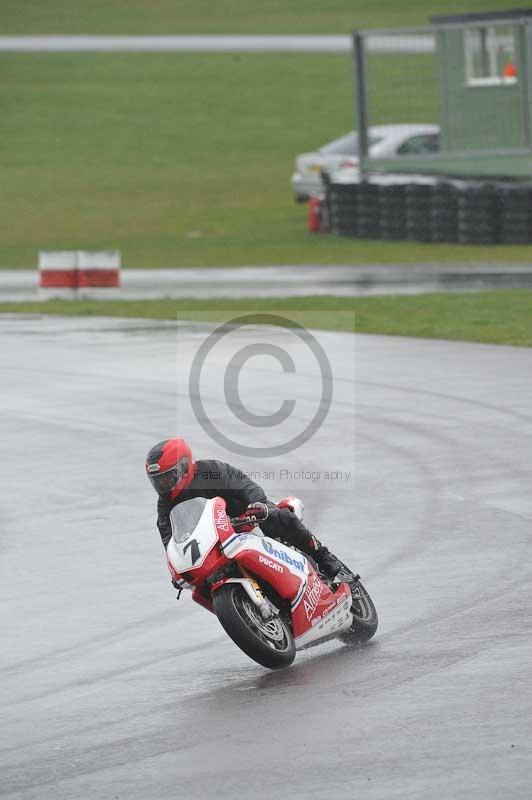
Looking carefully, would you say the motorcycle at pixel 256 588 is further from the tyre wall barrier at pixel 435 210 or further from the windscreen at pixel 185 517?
the tyre wall barrier at pixel 435 210

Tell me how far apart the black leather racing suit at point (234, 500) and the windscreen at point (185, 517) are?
0.39 ft

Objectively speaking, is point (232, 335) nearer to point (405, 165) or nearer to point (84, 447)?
point (84, 447)

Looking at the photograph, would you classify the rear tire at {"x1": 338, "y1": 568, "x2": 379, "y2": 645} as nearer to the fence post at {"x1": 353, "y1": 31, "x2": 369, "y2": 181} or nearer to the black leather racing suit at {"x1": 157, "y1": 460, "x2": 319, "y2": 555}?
the black leather racing suit at {"x1": 157, "y1": 460, "x2": 319, "y2": 555}

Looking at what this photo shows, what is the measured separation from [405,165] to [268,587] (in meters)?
28.1

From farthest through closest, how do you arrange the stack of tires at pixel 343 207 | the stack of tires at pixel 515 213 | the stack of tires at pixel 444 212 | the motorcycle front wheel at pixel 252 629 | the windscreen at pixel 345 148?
the windscreen at pixel 345 148, the stack of tires at pixel 343 207, the stack of tires at pixel 444 212, the stack of tires at pixel 515 213, the motorcycle front wheel at pixel 252 629

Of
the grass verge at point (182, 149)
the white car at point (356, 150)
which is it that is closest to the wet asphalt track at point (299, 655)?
the grass verge at point (182, 149)

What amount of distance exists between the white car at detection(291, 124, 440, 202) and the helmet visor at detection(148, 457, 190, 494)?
93.9ft

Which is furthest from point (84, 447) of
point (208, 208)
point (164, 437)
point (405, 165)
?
point (208, 208)

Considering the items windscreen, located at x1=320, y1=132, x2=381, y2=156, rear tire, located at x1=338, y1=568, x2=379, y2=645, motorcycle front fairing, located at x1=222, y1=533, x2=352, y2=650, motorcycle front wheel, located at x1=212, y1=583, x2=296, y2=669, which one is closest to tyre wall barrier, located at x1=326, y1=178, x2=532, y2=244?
windscreen, located at x1=320, y1=132, x2=381, y2=156

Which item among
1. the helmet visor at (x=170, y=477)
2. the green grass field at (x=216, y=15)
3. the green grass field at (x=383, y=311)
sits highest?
the green grass field at (x=216, y=15)

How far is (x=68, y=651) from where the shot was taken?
27.5ft

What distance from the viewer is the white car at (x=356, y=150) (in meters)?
36.3

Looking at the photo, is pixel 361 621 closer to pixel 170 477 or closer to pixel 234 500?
pixel 234 500

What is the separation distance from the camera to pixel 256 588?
316 inches
